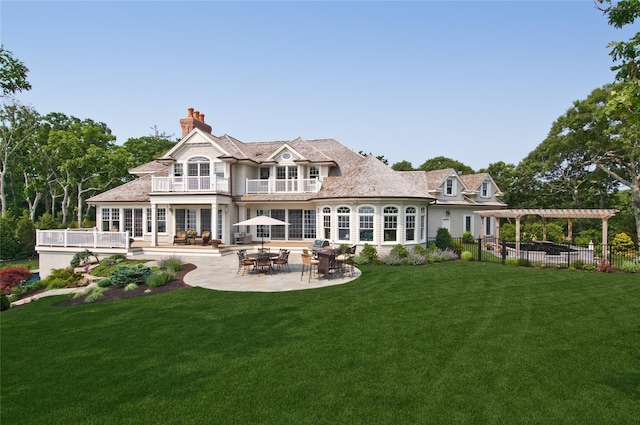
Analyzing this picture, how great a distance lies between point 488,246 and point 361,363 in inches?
848

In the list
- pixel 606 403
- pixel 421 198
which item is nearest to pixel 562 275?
pixel 421 198

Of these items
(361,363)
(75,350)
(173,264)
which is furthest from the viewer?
(173,264)

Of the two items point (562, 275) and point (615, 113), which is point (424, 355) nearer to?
point (615, 113)

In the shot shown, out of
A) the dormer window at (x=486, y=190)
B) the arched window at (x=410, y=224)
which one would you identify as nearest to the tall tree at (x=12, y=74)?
the arched window at (x=410, y=224)

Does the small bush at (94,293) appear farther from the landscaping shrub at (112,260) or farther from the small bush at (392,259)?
the small bush at (392,259)

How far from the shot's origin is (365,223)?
20469mm

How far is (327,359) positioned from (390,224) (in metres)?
14.4

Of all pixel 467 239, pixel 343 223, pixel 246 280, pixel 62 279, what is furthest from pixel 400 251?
pixel 62 279

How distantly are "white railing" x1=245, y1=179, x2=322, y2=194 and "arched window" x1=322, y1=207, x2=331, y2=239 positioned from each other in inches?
128

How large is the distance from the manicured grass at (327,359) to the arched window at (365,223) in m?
8.76

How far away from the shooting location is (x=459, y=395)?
5426 millimetres

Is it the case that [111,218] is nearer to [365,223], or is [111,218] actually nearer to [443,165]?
[365,223]

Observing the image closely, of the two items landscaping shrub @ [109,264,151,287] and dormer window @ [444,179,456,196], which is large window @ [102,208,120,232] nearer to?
landscaping shrub @ [109,264,151,287]

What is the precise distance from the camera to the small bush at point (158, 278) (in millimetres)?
13367
